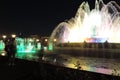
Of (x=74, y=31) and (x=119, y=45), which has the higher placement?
(x=74, y=31)

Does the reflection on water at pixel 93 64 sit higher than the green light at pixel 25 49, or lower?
lower

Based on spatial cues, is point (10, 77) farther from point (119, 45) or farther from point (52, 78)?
point (119, 45)

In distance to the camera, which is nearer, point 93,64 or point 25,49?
point 93,64

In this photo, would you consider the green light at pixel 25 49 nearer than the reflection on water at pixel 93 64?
No

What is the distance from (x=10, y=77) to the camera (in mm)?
10523

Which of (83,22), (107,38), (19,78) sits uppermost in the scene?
(83,22)

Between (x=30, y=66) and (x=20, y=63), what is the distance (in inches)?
80.2

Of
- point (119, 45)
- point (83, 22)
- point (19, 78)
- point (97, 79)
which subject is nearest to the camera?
point (97, 79)

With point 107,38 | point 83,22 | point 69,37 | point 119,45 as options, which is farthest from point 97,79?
point 69,37

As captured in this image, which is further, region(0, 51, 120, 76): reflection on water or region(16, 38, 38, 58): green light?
region(16, 38, 38, 58): green light

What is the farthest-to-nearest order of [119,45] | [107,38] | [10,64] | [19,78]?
[107,38]
[119,45]
[10,64]
[19,78]

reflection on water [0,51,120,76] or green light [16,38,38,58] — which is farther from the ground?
green light [16,38,38,58]

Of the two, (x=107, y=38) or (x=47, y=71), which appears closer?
(x=47, y=71)

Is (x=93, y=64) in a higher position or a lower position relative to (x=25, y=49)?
lower
